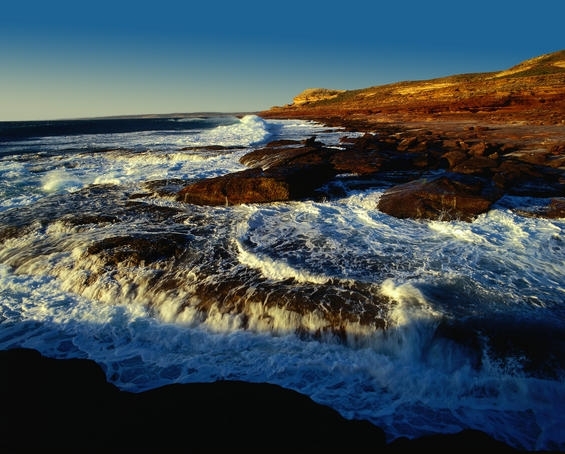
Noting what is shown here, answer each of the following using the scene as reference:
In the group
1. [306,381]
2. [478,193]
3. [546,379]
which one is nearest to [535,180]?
[478,193]

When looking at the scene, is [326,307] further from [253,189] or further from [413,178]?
[413,178]

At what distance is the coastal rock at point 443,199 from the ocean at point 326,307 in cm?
34

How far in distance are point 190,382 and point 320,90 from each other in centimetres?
Answer: 11772

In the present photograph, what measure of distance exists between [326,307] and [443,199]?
5402 mm

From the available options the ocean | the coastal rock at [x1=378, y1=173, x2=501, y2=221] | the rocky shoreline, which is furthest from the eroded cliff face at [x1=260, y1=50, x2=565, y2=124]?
the ocean

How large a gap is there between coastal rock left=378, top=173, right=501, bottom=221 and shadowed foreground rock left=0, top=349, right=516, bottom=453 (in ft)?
20.2

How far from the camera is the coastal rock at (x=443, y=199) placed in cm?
909

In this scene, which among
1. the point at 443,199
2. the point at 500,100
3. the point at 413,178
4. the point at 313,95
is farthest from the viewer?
the point at 313,95

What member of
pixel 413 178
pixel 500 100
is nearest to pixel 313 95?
pixel 500 100

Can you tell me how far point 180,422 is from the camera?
400 centimetres

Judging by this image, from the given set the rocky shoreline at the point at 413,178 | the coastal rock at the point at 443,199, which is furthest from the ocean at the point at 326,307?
the rocky shoreline at the point at 413,178

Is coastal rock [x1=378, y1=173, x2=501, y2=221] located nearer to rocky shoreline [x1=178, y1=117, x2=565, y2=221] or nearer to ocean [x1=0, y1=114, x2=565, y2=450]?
rocky shoreline [x1=178, y1=117, x2=565, y2=221]

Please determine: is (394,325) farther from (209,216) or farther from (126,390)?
(209,216)

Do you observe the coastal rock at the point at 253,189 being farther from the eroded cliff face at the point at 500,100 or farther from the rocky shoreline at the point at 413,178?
the eroded cliff face at the point at 500,100
